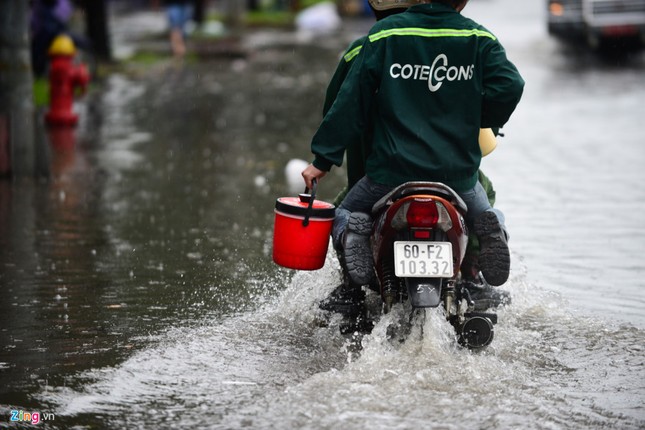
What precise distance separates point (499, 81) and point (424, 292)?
3.55ft

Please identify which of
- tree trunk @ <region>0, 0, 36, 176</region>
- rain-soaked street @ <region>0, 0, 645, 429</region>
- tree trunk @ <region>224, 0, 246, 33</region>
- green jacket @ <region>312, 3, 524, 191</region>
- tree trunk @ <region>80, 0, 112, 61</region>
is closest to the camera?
rain-soaked street @ <region>0, 0, 645, 429</region>

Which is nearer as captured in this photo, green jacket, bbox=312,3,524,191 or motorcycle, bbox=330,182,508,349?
motorcycle, bbox=330,182,508,349

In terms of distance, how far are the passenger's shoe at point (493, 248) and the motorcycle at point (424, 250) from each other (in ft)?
0.60

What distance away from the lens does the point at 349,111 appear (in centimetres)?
596

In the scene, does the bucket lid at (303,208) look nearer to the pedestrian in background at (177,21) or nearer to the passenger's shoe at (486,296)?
the passenger's shoe at (486,296)

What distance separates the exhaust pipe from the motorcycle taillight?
58 centimetres

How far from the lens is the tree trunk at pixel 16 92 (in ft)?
38.1

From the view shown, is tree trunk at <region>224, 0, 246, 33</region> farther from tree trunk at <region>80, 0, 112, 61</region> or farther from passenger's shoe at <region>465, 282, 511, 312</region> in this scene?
passenger's shoe at <region>465, 282, 511, 312</region>

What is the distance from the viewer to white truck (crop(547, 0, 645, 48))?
23.2 m

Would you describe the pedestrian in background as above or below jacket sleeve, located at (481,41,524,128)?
below

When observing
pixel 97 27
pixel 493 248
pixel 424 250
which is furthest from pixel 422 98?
pixel 97 27
